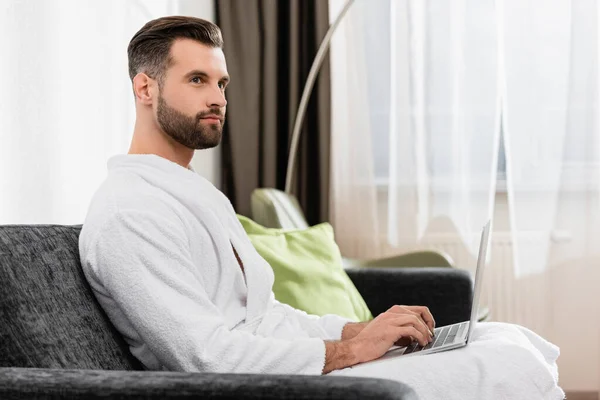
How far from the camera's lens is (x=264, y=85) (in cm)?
377

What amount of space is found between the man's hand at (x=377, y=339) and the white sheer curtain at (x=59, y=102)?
70 centimetres

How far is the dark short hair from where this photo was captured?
1674mm

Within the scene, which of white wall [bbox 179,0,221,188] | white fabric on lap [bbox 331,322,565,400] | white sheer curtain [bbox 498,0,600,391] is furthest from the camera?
white sheer curtain [bbox 498,0,600,391]

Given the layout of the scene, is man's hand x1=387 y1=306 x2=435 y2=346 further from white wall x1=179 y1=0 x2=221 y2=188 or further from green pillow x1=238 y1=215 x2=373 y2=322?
white wall x1=179 y1=0 x2=221 y2=188

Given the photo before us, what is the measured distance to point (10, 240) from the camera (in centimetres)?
135

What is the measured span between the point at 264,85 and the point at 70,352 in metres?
2.57

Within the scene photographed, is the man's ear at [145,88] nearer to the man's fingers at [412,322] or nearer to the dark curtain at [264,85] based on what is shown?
the man's fingers at [412,322]

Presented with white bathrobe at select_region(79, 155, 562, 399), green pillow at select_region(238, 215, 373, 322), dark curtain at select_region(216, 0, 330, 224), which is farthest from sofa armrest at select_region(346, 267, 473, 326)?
dark curtain at select_region(216, 0, 330, 224)

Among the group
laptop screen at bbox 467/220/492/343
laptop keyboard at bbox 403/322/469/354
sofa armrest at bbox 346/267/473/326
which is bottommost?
sofa armrest at bbox 346/267/473/326

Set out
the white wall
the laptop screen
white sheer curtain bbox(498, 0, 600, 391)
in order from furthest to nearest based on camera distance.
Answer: white sheer curtain bbox(498, 0, 600, 391), the white wall, the laptop screen

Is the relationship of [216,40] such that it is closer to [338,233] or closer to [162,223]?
[162,223]

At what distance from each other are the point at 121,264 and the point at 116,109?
1.05 metres

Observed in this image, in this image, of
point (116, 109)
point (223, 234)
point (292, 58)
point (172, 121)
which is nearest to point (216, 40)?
point (172, 121)

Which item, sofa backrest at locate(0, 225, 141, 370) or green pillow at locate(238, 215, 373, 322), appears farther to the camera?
green pillow at locate(238, 215, 373, 322)
